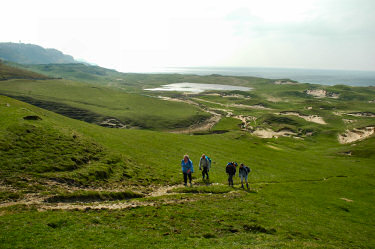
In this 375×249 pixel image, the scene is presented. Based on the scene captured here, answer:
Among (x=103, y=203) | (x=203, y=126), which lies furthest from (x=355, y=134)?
(x=103, y=203)

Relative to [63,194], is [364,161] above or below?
below

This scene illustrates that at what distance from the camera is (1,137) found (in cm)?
2942

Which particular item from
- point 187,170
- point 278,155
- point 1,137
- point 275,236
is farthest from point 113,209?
point 278,155

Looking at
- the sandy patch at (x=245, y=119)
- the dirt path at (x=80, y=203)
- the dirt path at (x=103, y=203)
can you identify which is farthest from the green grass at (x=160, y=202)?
the sandy patch at (x=245, y=119)

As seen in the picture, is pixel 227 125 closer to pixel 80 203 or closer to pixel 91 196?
pixel 91 196

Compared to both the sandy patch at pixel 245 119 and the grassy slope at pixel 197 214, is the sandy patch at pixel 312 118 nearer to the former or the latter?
the sandy patch at pixel 245 119

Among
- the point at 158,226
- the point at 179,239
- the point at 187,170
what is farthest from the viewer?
the point at 187,170

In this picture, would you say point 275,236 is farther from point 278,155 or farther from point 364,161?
point 364,161

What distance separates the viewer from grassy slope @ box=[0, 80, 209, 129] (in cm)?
14262

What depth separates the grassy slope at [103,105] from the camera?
142625 mm

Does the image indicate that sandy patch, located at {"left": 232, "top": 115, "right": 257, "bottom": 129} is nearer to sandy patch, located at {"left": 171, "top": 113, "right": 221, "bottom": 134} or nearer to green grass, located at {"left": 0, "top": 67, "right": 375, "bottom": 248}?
sandy patch, located at {"left": 171, "top": 113, "right": 221, "bottom": 134}

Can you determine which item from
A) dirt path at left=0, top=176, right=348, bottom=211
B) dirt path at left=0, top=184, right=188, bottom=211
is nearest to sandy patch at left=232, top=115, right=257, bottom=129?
dirt path at left=0, top=176, right=348, bottom=211

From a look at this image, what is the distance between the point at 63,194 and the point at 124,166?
12.7 meters

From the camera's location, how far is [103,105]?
16588 cm
